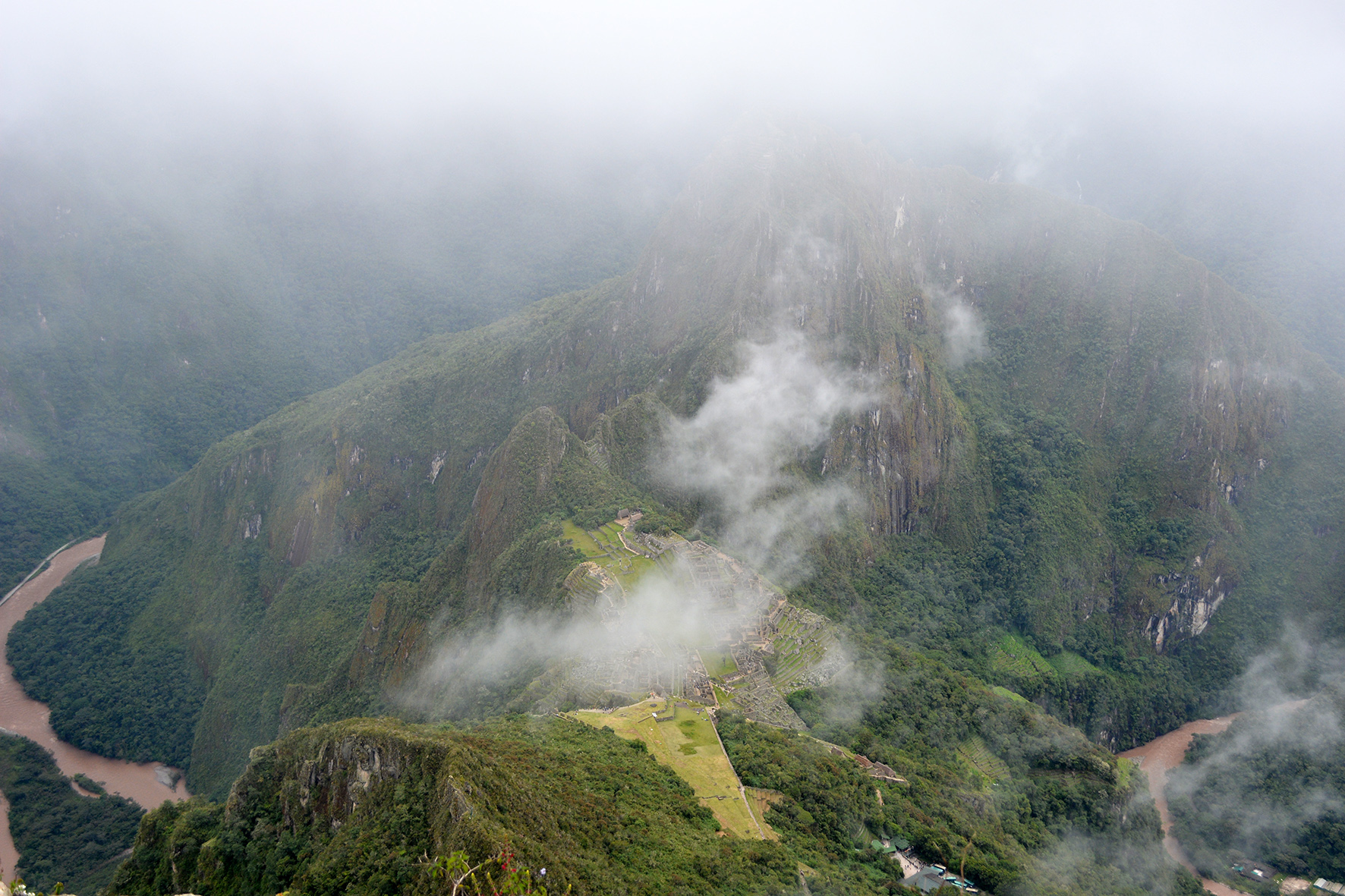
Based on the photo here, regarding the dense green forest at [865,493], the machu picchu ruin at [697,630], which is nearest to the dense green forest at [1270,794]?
the dense green forest at [865,493]

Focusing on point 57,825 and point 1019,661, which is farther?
point 1019,661

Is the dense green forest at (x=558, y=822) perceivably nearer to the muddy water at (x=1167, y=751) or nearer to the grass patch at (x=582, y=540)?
the grass patch at (x=582, y=540)

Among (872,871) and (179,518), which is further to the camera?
(179,518)

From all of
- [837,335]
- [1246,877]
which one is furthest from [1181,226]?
[1246,877]

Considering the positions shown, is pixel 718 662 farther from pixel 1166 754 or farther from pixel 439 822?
pixel 1166 754

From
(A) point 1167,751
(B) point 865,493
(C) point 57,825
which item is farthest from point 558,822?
(A) point 1167,751

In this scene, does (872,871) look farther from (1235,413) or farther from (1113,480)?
(1235,413)
